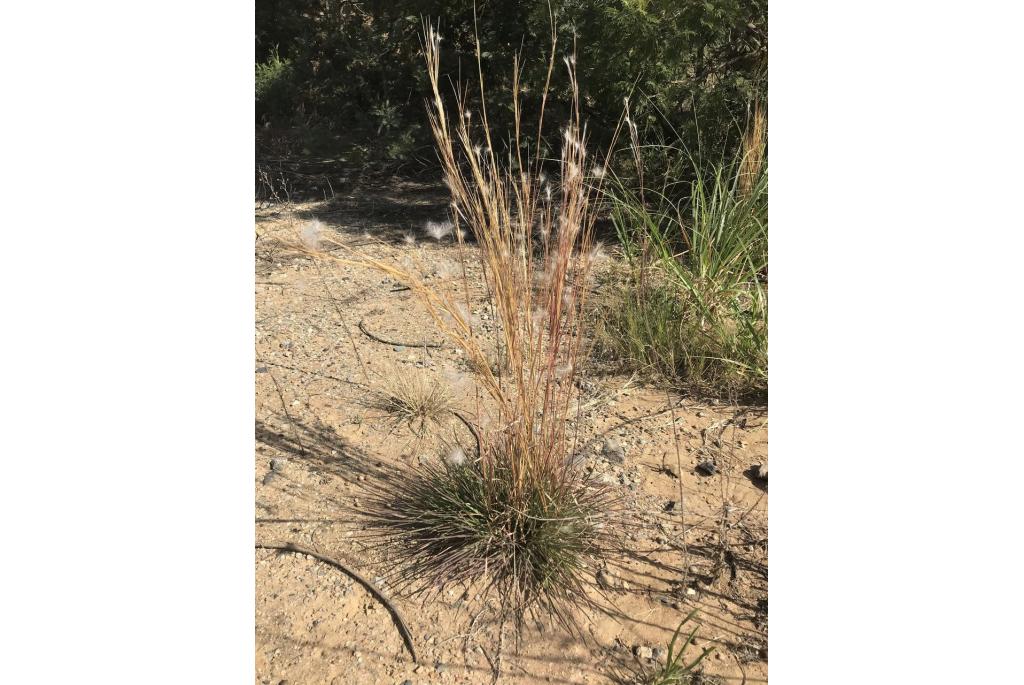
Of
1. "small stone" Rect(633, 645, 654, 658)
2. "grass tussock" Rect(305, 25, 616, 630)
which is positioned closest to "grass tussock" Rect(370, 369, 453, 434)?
"grass tussock" Rect(305, 25, 616, 630)

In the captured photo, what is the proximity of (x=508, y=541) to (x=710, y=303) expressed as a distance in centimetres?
119

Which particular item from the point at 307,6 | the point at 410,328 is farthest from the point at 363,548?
the point at 307,6

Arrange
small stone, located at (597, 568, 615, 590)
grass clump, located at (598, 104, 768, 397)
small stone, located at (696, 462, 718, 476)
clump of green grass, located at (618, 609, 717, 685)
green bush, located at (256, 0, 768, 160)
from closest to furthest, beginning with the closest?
clump of green grass, located at (618, 609, 717, 685) → small stone, located at (597, 568, 615, 590) → small stone, located at (696, 462, 718, 476) → grass clump, located at (598, 104, 768, 397) → green bush, located at (256, 0, 768, 160)

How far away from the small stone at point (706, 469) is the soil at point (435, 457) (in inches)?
0.4

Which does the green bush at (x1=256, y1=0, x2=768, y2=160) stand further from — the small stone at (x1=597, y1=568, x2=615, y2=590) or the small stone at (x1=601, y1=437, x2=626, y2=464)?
the small stone at (x1=597, y1=568, x2=615, y2=590)

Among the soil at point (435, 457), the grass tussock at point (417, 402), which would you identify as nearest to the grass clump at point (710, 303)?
the soil at point (435, 457)

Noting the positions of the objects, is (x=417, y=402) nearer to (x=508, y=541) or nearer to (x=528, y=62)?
(x=508, y=541)

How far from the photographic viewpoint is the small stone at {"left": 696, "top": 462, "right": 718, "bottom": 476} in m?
1.87

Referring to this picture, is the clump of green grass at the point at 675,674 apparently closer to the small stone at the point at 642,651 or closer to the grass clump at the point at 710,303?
the small stone at the point at 642,651

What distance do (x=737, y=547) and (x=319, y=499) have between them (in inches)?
36.3

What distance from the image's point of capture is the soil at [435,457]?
1367mm

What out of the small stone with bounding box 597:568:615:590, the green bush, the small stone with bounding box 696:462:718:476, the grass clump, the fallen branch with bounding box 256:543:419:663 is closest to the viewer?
the fallen branch with bounding box 256:543:419:663

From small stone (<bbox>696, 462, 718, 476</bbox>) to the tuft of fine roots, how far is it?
1.18 feet

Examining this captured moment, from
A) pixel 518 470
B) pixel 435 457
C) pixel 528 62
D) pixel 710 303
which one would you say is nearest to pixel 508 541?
pixel 518 470
